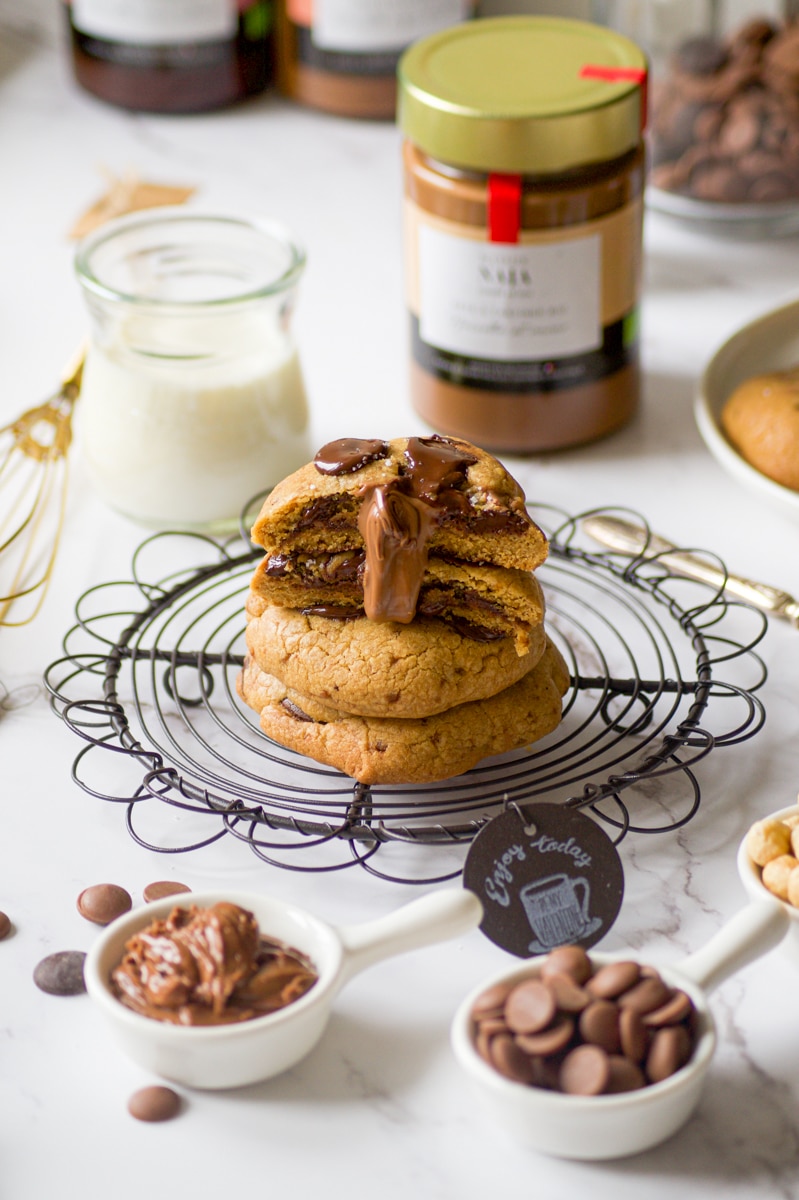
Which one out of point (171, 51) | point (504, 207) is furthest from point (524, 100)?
point (171, 51)

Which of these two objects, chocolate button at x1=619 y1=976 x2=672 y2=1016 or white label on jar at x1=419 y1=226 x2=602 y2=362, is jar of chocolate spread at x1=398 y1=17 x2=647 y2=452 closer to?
white label on jar at x1=419 y1=226 x2=602 y2=362

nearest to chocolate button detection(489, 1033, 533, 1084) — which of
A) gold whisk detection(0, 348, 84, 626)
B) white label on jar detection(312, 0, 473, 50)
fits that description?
gold whisk detection(0, 348, 84, 626)

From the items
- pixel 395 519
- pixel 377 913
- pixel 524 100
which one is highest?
pixel 524 100

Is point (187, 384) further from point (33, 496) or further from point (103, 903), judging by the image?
point (103, 903)

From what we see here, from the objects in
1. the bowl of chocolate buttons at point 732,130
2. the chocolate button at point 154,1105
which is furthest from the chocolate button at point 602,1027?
the bowl of chocolate buttons at point 732,130

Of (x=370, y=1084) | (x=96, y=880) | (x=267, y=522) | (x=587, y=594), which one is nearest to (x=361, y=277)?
(x=587, y=594)

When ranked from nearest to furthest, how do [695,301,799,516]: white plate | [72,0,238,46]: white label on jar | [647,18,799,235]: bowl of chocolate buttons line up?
[695,301,799,516]: white plate < [647,18,799,235]: bowl of chocolate buttons < [72,0,238,46]: white label on jar
